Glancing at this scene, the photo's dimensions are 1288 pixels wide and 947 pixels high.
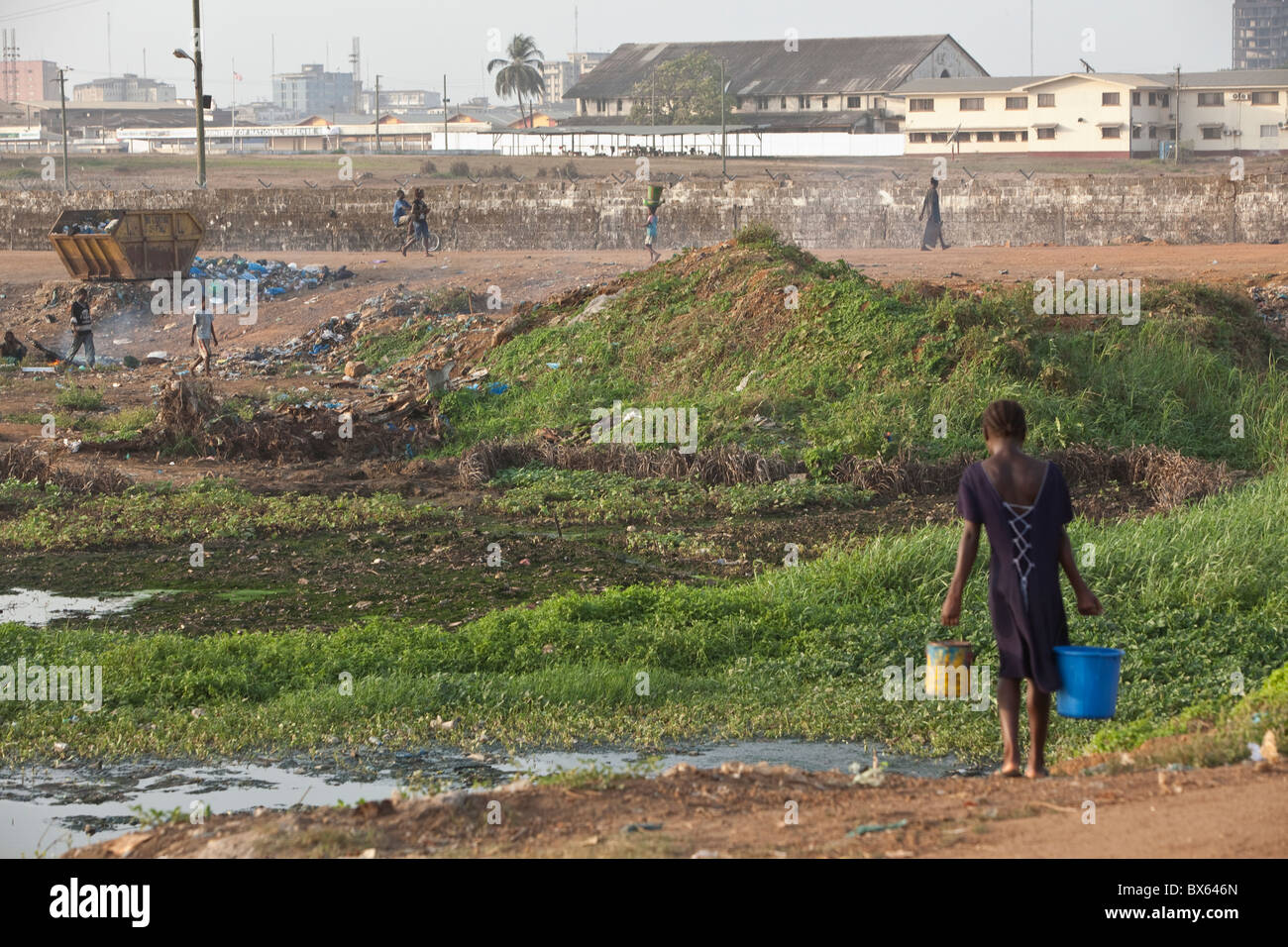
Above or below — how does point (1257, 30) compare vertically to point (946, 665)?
above

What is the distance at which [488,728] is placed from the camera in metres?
7.50

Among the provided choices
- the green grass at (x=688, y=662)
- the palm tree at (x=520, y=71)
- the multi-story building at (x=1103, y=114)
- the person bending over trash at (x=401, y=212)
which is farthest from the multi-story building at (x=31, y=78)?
the green grass at (x=688, y=662)

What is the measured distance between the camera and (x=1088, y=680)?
5.69m


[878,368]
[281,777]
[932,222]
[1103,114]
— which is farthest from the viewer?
[1103,114]

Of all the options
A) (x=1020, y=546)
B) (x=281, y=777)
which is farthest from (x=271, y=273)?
(x=1020, y=546)

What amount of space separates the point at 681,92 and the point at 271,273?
128ft

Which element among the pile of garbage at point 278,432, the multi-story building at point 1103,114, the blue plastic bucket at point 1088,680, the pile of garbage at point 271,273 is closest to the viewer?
the blue plastic bucket at point 1088,680

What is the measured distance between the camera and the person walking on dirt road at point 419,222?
28.0 meters

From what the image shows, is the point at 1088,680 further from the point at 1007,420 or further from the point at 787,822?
the point at 787,822

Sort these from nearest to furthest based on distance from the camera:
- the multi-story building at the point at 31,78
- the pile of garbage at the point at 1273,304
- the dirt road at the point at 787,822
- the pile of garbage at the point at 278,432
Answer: the dirt road at the point at 787,822 → the pile of garbage at the point at 278,432 → the pile of garbage at the point at 1273,304 → the multi-story building at the point at 31,78

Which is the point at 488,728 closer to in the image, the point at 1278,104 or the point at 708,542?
the point at 708,542

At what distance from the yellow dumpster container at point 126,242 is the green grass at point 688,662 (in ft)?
59.9

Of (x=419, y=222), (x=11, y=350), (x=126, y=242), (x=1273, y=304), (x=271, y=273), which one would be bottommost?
(x=11, y=350)

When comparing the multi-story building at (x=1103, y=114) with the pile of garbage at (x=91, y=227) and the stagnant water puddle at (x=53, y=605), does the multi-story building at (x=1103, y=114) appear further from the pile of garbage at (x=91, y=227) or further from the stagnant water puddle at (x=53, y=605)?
the stagnant water puddle at (x=53, y=605)
